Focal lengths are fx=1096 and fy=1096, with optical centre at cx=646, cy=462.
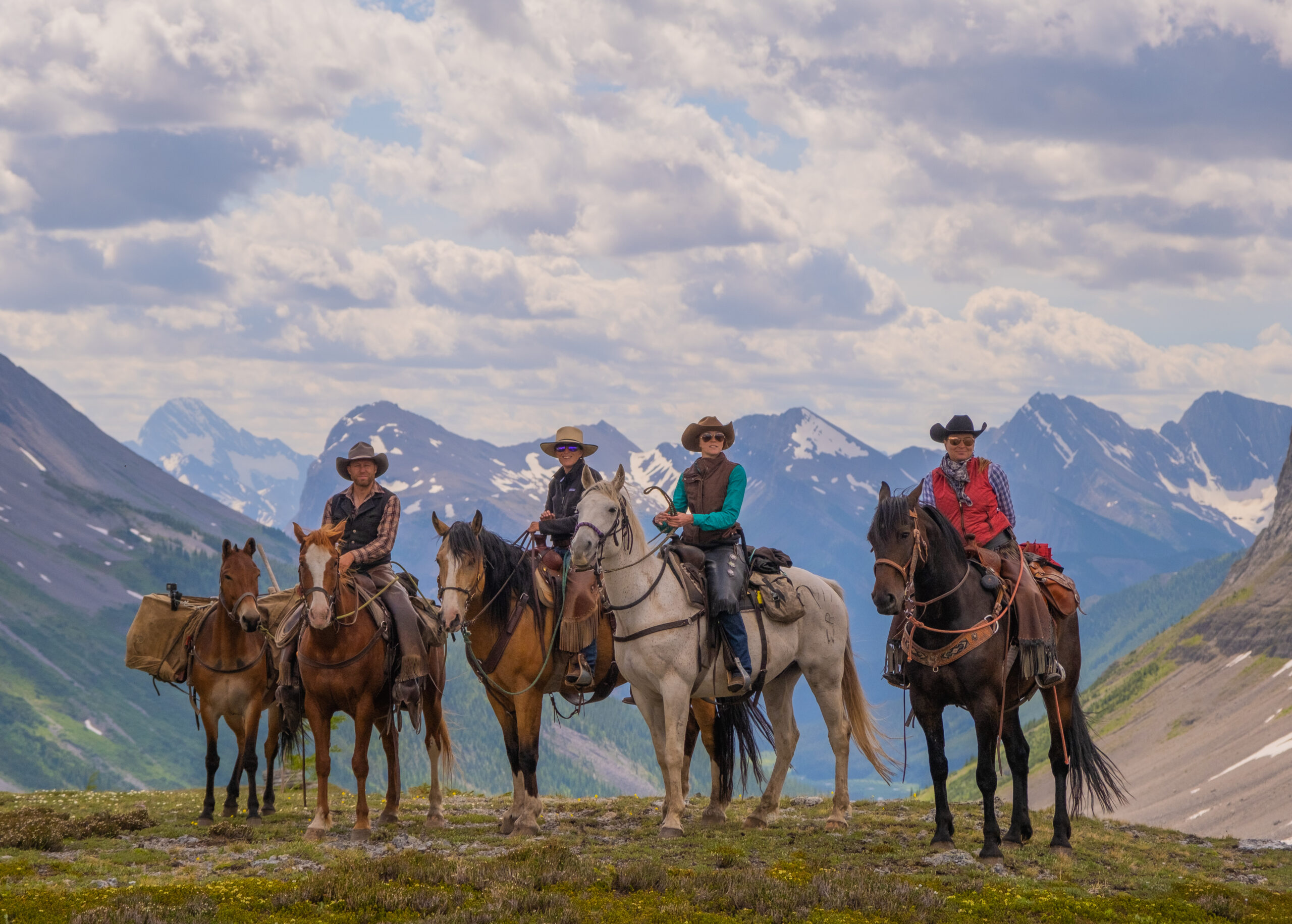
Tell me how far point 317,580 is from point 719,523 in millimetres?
5781

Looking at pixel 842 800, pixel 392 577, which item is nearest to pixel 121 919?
pixel 392 577

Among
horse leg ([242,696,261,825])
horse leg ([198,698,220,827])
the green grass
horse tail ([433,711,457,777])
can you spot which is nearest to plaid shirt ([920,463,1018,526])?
the green grass

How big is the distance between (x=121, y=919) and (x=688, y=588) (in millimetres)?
8406

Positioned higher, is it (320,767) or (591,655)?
(591,655)

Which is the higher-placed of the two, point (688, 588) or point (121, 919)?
point (688, 588)

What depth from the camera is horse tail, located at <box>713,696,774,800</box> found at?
58.4ft

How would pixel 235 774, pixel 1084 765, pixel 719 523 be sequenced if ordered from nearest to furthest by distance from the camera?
pixel 719 523, pixel 1084 765, pixel 235 774

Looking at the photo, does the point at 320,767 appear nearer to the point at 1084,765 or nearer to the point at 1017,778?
the point at 1017,778

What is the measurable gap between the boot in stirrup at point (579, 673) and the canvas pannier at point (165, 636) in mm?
6732

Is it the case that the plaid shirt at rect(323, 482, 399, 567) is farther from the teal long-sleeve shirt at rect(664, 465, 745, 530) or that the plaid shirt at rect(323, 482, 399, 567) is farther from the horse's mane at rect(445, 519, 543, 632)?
the teal long-sleeve shirt at rect(664, 465, 745, 530)

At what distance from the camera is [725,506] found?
1645 centimetres

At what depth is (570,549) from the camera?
47.1 ft

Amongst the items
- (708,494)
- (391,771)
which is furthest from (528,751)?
(708,494)

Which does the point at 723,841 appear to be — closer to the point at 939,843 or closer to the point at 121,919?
the point at 939,843
